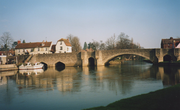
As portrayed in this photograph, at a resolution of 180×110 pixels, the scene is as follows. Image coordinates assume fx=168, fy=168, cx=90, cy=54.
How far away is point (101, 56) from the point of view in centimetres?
5262

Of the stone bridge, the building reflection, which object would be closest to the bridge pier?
the stone bridge

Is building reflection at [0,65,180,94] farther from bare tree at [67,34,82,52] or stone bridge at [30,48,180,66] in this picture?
bare tree at [67,34,82,52]

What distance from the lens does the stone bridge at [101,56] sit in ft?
150

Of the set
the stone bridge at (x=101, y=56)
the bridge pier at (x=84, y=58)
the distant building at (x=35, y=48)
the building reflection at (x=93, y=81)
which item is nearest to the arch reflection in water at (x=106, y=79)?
the building reflection at (x=93, y=81)

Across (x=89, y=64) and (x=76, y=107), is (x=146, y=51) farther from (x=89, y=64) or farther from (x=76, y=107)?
(x=76, y=107)

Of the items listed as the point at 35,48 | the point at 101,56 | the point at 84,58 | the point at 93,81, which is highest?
the point at 35,48

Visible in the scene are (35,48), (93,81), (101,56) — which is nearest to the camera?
(93,81)

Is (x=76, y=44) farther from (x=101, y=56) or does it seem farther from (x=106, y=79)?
(x=106, y=79)

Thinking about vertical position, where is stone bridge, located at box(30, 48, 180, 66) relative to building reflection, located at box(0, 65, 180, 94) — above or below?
above

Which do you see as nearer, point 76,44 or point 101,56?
point 101,56

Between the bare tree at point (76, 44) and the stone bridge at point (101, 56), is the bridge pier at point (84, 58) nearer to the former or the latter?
the stone bridge at point (101, 56)

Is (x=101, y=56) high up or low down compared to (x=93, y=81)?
up

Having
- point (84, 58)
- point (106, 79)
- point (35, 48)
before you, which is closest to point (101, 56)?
point (84, 58)

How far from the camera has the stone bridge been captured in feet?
150
